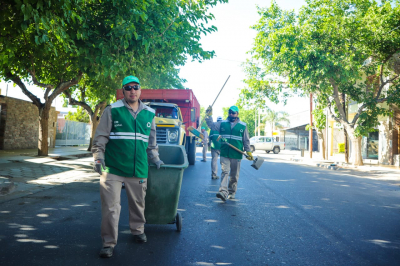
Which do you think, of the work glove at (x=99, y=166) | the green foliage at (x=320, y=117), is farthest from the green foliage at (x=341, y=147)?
the work glove at (x=99, y=166)

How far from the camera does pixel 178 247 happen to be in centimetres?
391

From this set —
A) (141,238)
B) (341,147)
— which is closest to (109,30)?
(141,238)

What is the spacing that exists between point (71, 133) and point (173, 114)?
2029 cm

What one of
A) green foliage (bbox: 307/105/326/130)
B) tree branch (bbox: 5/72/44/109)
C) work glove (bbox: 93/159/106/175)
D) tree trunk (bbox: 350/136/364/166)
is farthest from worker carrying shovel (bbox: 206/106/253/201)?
green foliage (bbox: 307/105/326/130)

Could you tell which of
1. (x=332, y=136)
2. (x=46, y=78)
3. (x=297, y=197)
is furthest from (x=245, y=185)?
(x=332, y=136)

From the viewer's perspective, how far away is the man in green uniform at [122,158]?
3.65 metres

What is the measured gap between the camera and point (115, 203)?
3689 mm

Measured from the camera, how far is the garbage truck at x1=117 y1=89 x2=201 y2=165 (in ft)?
33.4

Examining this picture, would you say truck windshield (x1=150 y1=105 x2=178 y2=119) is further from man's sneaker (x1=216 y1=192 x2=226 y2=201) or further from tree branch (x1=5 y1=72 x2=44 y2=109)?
tree branch (x1=5 y1=72 x2=44 y2=109)

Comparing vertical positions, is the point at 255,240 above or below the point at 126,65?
below

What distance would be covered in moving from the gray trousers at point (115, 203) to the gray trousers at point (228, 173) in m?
2.90

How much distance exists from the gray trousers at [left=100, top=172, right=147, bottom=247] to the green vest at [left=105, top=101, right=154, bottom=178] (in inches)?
3.8

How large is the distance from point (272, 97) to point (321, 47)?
6355mm

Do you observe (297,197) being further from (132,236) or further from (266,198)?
(132,236)
